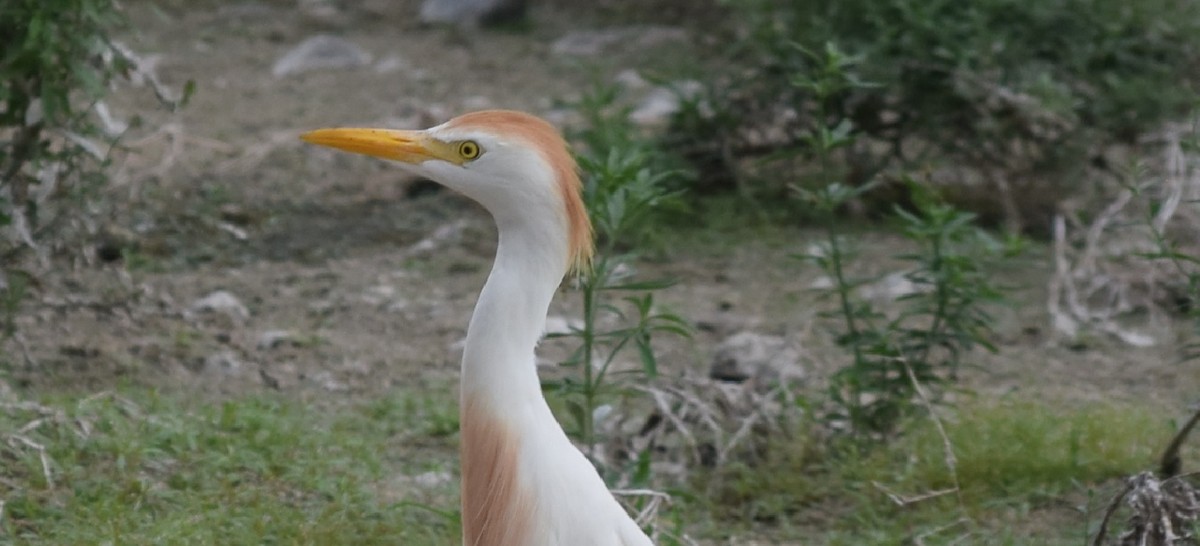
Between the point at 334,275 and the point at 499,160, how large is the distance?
10.1 ft

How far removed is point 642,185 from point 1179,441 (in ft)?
4.52

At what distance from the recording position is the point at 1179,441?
384cm

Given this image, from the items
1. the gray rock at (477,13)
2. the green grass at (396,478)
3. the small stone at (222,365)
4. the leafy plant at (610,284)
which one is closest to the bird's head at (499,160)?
the leafy plant at (610,284)

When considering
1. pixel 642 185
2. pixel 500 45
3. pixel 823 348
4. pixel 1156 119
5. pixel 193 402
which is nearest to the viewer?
pixel 642 185

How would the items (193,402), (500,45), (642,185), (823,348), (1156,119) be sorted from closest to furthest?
(642,185) < (193,402) < (823,348) < (1156,119) < (500,45)

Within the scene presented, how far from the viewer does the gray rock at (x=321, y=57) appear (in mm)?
8758

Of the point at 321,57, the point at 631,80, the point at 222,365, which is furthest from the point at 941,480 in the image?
the point at 321,57

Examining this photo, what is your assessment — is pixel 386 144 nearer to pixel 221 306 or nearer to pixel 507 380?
pixel 507 380

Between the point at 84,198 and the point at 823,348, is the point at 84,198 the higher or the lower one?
the higher one

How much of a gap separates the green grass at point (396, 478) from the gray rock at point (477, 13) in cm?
527

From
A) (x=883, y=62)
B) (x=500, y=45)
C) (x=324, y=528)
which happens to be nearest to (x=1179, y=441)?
(x=324, y=528)

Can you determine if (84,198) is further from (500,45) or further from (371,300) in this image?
(500,45)

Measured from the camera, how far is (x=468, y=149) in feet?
9.46

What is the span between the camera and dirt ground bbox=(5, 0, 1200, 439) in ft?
16.0
